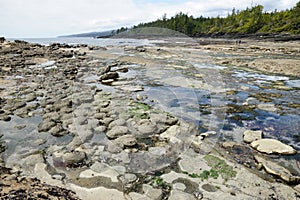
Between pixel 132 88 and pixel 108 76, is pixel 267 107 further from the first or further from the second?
pixel 108 76

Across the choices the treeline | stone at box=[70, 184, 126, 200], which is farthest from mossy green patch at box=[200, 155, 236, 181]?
the treeline

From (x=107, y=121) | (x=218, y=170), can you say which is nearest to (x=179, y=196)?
(x=218, y=170)

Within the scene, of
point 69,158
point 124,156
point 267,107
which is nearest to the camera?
point 69,158

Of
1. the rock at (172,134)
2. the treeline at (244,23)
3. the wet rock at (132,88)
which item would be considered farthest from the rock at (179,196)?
the treeline at (244,23)

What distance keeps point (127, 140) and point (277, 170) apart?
3.57 meters

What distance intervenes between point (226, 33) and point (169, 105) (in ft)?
238

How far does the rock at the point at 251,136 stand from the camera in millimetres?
5929

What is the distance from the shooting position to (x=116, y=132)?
6.25 m

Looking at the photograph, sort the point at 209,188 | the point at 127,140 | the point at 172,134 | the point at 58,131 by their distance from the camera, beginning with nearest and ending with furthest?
the point at 209,188
the point at 127,140
the point at 172,134
the point at 58,131

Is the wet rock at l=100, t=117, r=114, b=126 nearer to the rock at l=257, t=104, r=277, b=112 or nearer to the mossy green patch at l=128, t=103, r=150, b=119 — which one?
the mossy green patch at l=128, t=103, r=150, b=119

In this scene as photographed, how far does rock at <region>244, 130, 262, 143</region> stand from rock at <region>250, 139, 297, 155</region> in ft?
0.68

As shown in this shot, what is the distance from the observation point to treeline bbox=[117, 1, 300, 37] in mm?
52569

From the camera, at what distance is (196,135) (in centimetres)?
623

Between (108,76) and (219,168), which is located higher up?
(108,76)
